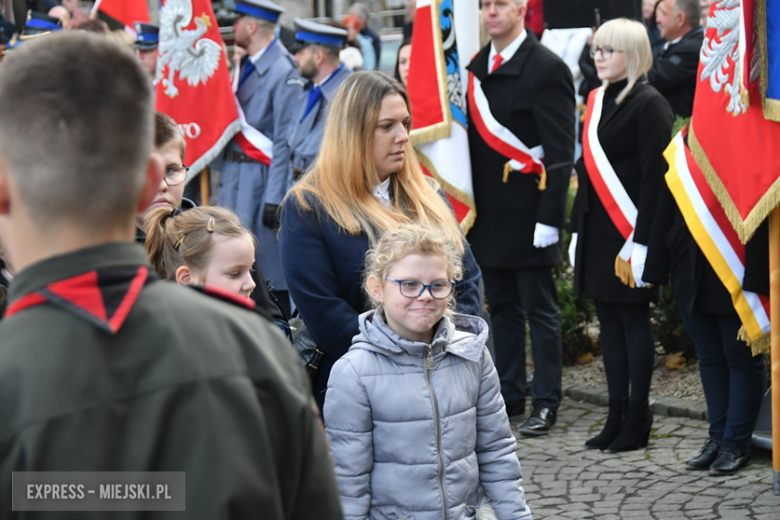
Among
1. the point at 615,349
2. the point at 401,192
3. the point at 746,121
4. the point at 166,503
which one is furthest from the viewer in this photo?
the point at 615,349

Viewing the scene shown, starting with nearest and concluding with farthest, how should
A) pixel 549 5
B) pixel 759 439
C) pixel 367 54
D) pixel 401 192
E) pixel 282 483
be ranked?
1. pixel 282 483
2. pixel 401 192
3. pixel 759 439
4. pixel 549 5
5. pixel 367 54

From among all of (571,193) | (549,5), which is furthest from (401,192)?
(549,5)

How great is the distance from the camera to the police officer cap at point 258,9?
21.9 feet

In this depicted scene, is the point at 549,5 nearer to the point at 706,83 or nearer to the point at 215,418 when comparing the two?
the point at 706,83

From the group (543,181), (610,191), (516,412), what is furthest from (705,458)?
(543,181)

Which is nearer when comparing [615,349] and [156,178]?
[156,178]

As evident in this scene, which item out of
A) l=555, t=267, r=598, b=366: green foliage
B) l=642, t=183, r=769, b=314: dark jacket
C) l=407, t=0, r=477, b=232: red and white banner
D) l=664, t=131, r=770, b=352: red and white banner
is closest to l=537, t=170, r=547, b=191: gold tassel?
l=407, t=0, r=477, b=232: red and white banner

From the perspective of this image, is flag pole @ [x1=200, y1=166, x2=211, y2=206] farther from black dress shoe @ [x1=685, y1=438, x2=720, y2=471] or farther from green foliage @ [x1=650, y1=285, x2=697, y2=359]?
black dress shoe @ [x1=685, y1=438, x2=720, y2=471]

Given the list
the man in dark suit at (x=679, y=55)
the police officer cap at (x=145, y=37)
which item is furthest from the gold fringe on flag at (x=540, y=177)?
the police officer cap at (x=145, y=37)

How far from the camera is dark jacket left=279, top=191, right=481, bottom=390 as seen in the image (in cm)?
308

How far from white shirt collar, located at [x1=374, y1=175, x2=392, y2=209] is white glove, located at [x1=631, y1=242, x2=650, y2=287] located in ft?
6.08

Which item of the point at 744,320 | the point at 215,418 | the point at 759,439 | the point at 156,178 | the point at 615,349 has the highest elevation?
the point at 156,178

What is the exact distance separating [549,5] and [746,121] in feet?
11.4

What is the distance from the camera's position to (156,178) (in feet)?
4.08
